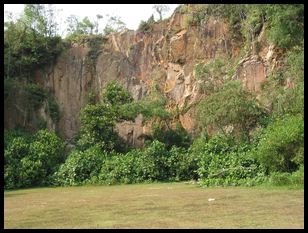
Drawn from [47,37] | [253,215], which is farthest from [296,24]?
[47,37]

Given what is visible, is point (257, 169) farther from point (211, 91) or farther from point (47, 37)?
point (47, 37)

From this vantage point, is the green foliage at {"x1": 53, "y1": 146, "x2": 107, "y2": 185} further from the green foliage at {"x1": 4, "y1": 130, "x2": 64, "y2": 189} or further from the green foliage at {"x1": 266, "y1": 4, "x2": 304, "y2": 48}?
the green foliage at {"x1": 266, "y1": 4, "x2": 304, "y2": 48}

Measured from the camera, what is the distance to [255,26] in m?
26.3

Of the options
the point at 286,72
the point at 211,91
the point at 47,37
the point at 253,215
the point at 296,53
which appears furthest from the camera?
the point at 47,37

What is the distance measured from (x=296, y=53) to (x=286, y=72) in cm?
225

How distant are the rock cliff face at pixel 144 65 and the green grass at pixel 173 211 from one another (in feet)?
42.4

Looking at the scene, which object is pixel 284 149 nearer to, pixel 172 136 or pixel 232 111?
pixel 232 111

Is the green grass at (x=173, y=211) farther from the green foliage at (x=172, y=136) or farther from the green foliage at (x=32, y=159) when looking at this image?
the green foliage at (x=172, y=136)

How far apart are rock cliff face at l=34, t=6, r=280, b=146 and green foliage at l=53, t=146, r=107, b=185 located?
499cm

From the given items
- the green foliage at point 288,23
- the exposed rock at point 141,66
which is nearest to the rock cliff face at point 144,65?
the exposed rock at point 141,66

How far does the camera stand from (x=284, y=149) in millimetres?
17250

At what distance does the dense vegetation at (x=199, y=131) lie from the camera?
18.3 metres

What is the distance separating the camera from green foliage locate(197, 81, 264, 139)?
20938 millimetres

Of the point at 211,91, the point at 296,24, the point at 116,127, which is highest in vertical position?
Result: the point at 296,24
